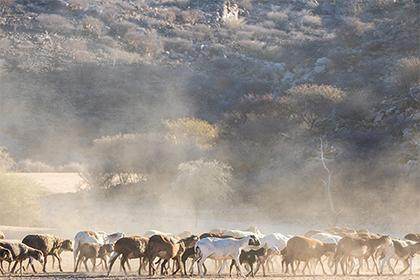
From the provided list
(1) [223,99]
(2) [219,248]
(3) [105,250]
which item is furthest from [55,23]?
(2) [219,248]

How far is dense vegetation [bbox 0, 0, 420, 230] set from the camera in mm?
52406

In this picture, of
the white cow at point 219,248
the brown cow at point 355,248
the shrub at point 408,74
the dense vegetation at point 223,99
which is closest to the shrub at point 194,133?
the dense vegetation at point 223,99

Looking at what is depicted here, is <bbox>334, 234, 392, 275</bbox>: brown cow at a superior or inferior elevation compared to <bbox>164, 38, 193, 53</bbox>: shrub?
inferior

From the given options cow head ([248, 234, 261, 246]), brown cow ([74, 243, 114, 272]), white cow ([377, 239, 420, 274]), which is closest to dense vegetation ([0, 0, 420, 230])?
white cow ([377, 239, 420, 274])

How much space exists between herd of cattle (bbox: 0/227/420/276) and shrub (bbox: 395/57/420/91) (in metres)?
40.6

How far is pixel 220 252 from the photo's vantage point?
22.7 m

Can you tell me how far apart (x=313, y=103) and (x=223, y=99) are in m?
27.7

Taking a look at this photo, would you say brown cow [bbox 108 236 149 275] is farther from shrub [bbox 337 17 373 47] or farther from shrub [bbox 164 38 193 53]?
shrub [bbox 164 38 193 53]

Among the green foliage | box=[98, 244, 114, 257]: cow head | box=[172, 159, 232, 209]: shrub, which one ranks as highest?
box=[172, 159, 232, 209]: shrub

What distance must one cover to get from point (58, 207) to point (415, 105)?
27.3 metres

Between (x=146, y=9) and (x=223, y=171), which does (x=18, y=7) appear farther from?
(x=223, y=171)

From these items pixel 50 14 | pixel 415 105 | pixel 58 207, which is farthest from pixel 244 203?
pixel 50 14

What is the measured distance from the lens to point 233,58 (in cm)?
10819

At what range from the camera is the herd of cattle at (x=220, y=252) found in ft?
75.5
